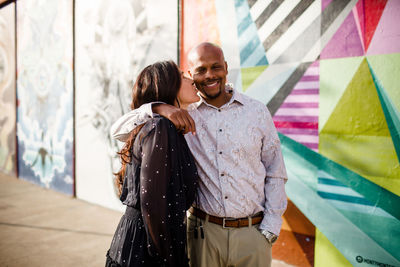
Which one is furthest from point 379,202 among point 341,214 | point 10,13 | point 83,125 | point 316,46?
point 10,13

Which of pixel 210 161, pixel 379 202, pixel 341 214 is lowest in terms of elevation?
pixel 341 214

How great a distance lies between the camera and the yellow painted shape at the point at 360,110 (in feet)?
7.80

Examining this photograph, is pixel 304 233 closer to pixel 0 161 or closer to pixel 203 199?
pixel 203 199

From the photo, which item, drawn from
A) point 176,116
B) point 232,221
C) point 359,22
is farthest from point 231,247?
point 359,22

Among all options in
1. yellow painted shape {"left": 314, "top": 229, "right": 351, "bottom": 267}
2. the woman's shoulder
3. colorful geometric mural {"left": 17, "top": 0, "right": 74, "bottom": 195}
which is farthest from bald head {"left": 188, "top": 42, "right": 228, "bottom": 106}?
colorful geometric mural {"left": 17, "top": 0, "right": 74, "bottom": 195}

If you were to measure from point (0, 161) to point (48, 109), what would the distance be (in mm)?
3117

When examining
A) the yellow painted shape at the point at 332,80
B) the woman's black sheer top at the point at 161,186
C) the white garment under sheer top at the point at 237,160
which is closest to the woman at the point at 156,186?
the woman's black sheer top at the point at 161,186

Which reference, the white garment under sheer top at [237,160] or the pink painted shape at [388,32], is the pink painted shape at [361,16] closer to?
the pink painted shape at [388,32]

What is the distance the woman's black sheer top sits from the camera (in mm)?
1367

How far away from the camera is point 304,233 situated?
282 cm

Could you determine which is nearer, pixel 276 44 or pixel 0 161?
pixel 276 44

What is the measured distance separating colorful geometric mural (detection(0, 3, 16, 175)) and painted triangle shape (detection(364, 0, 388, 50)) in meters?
7.80

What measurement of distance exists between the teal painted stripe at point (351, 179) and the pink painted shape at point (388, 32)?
3.29 feet

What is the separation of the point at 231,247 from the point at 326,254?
148 cm
